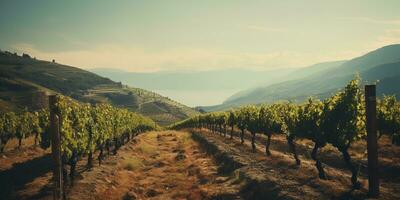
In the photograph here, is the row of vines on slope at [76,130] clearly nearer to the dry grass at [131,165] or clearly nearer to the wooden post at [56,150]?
the dry grass at [131,165]

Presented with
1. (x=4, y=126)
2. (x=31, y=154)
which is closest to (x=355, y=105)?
(x=31, y=154)

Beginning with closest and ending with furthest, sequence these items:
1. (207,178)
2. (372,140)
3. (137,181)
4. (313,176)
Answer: (372,140)
(313,176)
(207,178)
(137,181)

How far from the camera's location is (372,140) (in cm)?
2253

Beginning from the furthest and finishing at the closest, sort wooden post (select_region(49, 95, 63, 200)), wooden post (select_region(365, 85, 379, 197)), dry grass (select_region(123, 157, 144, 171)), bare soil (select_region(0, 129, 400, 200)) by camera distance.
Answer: dry grass (select_region(123, 157, 144, 171)) < bare soil (select_region(0, 129, 400, 200)) < wooden post (select_region(365, 85, 379, 197)) < wooden post (select_region(49, 95, 63, 200))

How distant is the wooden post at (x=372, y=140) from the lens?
2248cm

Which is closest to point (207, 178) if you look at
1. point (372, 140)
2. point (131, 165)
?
point (131, 165)

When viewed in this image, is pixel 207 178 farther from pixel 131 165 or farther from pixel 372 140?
pixel 372 140

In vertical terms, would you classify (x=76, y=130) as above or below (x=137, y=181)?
above

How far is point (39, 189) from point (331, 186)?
25.5 metres

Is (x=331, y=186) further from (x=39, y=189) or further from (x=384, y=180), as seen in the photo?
(x=39, y=189)

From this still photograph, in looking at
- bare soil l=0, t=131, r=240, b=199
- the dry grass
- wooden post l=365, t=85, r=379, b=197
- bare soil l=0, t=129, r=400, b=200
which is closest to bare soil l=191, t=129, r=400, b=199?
bare soil l=0, t=129, r=400, b=200

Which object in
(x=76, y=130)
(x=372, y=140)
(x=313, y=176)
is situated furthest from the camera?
(x=76, y=130)

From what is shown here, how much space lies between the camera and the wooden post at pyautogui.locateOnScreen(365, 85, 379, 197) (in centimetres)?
2248

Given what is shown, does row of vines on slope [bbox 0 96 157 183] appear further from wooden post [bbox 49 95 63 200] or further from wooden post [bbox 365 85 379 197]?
wooden post [bbox 365 85 379 197]
